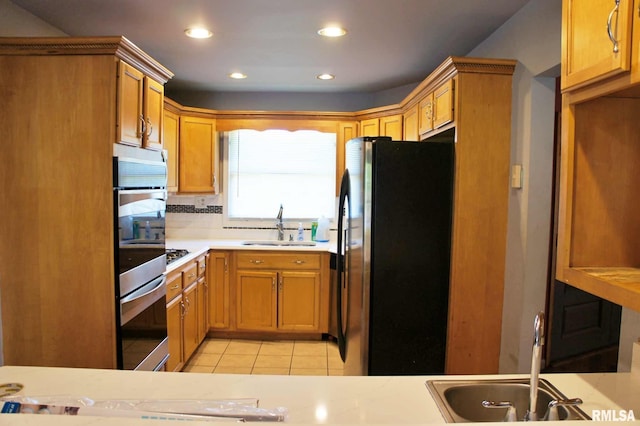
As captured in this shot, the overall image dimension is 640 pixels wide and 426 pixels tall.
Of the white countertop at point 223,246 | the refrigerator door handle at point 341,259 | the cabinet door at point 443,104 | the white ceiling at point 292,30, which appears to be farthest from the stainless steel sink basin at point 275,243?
the cabinet door at point 443,104

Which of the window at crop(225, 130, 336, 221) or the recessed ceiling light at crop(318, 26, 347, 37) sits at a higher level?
the recessed ceiling light at crop(318, 26, 347, 37)

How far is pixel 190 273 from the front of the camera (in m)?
3.49

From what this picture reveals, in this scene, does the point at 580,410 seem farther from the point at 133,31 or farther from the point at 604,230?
the point at 133,31

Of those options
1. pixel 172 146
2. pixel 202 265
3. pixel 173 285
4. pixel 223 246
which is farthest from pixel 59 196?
pixel 223 246

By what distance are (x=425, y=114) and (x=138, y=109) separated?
1.83 m

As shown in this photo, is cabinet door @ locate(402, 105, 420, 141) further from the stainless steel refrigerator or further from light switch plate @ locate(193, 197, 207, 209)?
light switch plate @ locate(193, 197, 207, 209)

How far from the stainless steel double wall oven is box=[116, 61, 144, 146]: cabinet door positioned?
0.12 m

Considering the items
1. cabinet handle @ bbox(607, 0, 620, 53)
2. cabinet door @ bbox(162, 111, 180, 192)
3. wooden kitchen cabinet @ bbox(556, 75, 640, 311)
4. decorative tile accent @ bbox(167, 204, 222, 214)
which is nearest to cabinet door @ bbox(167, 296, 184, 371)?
cabinet door @ bbox(162, 111, 180, 192)

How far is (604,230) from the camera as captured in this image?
118 centimetres

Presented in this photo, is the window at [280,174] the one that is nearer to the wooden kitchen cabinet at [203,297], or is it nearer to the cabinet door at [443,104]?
the wooden kitchen cabinet at [203,297]

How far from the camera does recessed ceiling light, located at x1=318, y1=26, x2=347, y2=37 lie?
9.01ft

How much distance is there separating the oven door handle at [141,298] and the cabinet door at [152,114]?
0.80 m

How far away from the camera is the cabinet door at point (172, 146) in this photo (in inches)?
154

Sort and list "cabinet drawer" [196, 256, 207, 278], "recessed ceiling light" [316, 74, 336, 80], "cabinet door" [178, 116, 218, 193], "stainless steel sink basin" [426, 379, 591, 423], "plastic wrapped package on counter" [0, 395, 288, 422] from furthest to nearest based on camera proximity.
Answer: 1. "cabinet door" [178, 116, 218, 193]
2. "recessed ceiling light" [316, 74, 336, 80]
3. "cabinet drawer" [196, 256, 207, 278]
4. "stainless steel sink basin" [426, 379, 591, 423]
5. "plastic wrapped package on counter" [0, 395, 288, 422]
